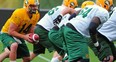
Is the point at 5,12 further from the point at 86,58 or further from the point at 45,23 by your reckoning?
the point at 86,58

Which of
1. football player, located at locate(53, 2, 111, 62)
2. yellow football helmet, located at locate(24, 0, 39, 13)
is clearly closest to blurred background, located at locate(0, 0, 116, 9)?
yellow football helmet, located at locate(24, 0, 39, 13)

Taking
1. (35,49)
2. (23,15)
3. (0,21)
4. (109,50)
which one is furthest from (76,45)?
(0,21)

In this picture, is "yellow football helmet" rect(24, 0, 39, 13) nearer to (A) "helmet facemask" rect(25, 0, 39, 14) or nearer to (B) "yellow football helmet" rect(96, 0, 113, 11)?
(A) "helmet facemask" rect(25, 0, 39, 14)

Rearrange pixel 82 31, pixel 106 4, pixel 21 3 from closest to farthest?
pixel 82 31
pixel 106 4
pixel 21 3

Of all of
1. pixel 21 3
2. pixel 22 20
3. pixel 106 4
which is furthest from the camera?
pixel 21 3

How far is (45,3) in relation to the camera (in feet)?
59.5

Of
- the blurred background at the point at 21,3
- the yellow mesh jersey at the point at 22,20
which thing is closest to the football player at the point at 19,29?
the yellow mesh jersey at the point at 22,20

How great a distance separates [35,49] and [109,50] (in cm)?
232

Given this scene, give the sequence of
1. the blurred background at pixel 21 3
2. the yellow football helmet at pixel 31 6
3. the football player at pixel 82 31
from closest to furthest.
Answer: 1. the football player at pixel 82 31
2. the yellow football helmet at pixel 31 6
3. the blurred background at pixel 21 3

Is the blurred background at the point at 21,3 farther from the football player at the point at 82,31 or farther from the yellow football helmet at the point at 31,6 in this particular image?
the football player at the point at 82,31

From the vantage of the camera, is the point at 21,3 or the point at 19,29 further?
the point at 21,3

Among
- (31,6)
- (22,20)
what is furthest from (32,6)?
(22,20)

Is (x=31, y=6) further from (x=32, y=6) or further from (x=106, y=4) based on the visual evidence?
(x=106, y=4)

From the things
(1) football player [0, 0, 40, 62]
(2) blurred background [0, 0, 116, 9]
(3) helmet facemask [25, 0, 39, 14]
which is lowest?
(2) blurred background [0, 0, 116, 9]
